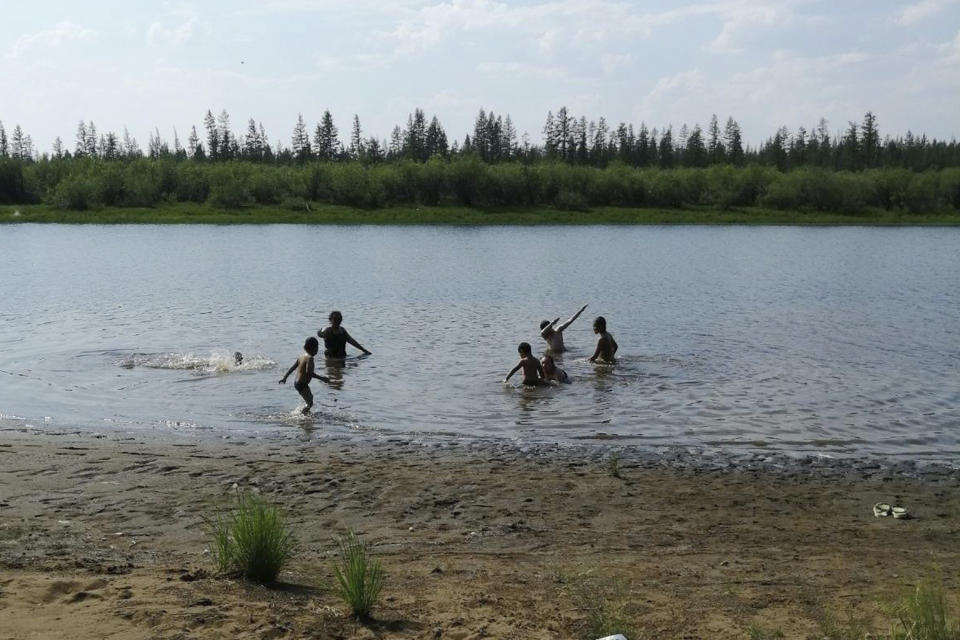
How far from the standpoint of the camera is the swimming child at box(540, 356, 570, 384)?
19.2 m

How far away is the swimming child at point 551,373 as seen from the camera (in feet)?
63.2

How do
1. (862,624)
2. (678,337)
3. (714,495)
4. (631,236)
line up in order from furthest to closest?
(631,236), (678,337), (714,495), (862,624)

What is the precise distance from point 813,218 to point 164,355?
101450 mm

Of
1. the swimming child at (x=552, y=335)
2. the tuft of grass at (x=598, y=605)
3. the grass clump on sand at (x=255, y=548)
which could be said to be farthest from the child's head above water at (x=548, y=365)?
the grass clump on sand at (x=255, y=548)

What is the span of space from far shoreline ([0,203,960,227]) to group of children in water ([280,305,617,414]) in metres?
76.1

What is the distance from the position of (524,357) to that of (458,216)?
291 feet

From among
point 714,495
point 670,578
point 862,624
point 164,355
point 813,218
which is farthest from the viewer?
point 813,218

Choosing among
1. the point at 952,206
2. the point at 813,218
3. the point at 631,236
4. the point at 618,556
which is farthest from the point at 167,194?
the point at 618,556

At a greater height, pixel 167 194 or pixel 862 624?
pixel 167 194

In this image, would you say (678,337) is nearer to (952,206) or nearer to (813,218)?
(813,218)

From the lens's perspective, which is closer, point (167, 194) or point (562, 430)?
point (562, 430)

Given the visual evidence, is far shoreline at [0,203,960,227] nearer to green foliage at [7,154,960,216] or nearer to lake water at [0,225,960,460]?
green foliage at [7,154,960,216]

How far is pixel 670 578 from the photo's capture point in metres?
8.35

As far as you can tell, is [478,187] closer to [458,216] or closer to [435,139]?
[458,216]
